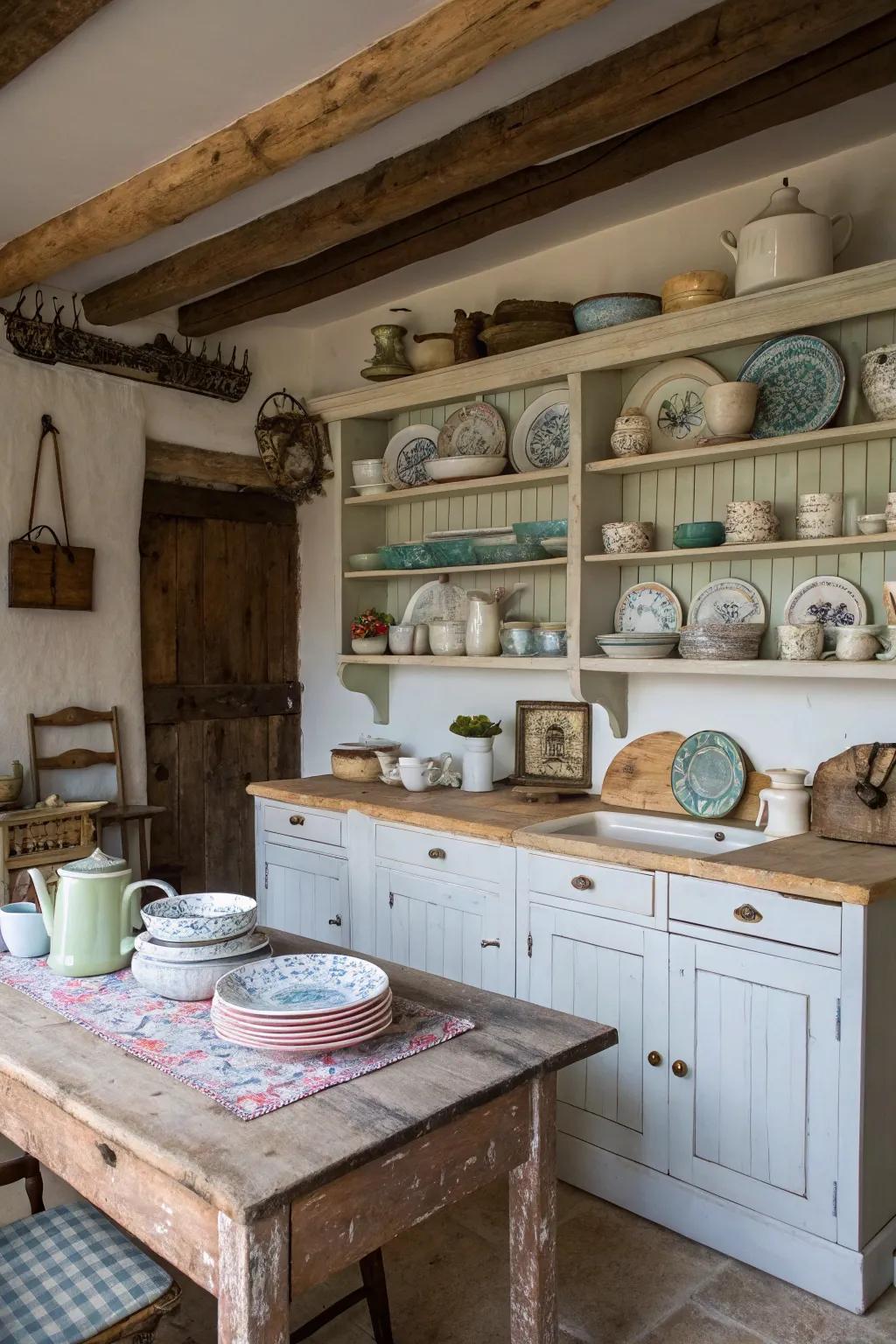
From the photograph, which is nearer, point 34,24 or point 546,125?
point 34,24

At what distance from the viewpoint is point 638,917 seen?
8.25 ft

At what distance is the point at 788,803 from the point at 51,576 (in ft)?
8.34

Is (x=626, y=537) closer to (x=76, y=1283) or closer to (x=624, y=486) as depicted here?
(x=624, y=486)

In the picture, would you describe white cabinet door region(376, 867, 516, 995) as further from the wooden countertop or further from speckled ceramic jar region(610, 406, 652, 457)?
speckled ceramic jar region(610, 406, 652, 457)

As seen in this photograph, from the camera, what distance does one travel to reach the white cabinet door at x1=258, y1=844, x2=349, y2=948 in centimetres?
341

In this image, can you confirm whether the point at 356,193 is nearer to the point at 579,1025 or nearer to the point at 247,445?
the point at 247,445

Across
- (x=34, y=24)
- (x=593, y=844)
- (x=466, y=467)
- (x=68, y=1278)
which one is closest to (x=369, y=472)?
(x=466, y=467)

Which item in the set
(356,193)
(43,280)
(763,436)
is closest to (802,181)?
(763,436)

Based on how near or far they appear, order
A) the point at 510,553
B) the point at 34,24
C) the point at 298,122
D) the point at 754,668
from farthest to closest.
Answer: the point at 510,553 < the point at 754,668 < the point at 298,122 < the point at 34,24

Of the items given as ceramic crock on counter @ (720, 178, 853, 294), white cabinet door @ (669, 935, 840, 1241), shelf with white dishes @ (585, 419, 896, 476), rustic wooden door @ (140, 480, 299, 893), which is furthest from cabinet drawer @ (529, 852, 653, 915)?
rustic wooden door @ (140, 480, 299, 893)

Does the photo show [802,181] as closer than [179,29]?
No

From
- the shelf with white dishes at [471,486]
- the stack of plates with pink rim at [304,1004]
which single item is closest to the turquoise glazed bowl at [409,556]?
the shelf with white dishes at [471,486]

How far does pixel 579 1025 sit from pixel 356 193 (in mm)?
2361

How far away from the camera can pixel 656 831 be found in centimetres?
307
